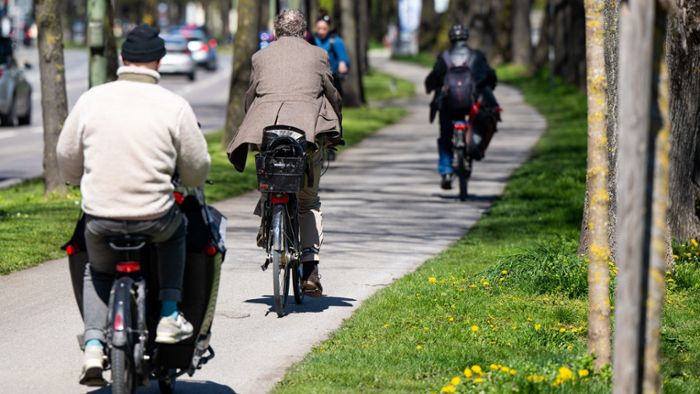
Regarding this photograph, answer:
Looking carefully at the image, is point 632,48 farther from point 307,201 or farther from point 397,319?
point 307,201

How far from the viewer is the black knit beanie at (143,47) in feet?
20.3

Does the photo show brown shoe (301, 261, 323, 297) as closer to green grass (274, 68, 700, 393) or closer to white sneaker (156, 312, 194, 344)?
green grass (274, 68, 700, 393)

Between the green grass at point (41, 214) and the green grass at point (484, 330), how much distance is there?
10.1 feet

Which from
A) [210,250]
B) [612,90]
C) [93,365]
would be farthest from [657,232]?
[612,90]

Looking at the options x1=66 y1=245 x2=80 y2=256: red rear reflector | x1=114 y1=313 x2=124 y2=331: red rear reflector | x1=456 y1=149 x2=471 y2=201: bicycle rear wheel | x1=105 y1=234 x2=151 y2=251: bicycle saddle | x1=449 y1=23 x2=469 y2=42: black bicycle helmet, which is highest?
x1=449 y1=23 x2=469 y2=42: black bicycle helmet

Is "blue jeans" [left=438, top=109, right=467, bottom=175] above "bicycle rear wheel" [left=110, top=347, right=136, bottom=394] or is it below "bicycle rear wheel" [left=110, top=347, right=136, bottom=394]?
below

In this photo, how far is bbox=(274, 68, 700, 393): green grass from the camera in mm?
6945

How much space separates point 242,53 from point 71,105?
14.4m

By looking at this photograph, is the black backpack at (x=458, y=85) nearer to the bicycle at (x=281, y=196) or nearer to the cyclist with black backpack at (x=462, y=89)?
the cyclist with black backpack at (x=462, y=89)

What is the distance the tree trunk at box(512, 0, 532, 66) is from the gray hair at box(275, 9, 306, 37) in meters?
47.1

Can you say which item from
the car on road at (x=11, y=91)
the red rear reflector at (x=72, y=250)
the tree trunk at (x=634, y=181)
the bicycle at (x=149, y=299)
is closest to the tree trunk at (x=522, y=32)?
the car on road at (x=11, y=91)

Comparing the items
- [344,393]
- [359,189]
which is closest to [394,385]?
[344,393]

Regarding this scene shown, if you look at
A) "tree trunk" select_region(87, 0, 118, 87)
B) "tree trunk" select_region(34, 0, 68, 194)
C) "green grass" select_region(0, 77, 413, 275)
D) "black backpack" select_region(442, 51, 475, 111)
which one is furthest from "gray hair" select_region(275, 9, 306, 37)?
"tree trunk" select_region(87, 0, 118, 87)

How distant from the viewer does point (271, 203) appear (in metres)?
9.28
